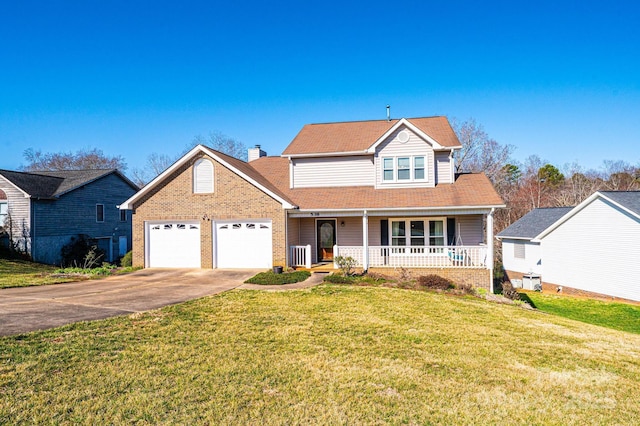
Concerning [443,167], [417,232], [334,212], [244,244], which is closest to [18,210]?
[244,244]

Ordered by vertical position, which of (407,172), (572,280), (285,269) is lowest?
(572,280)

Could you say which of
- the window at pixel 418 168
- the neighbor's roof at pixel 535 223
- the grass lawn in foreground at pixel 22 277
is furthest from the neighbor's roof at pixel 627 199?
the grass lawn in foreground at pixel 22 277

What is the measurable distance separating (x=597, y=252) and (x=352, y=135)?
1368 cm

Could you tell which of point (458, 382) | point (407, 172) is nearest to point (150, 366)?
point (458, 382)

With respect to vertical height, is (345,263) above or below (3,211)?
below

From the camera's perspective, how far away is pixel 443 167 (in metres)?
19.1

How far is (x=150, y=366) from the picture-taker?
6.07m

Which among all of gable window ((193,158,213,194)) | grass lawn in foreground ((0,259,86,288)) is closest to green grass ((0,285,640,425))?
grass lawn in foreground ((0,259,86,288))

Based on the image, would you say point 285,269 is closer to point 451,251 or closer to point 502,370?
point 451,251

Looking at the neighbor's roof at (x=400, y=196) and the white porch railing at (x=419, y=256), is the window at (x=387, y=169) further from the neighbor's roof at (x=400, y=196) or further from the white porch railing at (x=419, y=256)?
the white porch railing at (x=419, y=256)

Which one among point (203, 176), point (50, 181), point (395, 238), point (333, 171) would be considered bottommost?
point (395, 238)

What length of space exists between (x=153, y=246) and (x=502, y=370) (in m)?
16.1

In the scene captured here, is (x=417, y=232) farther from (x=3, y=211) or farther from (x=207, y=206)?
(x=3, y=211)

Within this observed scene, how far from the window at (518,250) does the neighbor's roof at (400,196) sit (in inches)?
374
